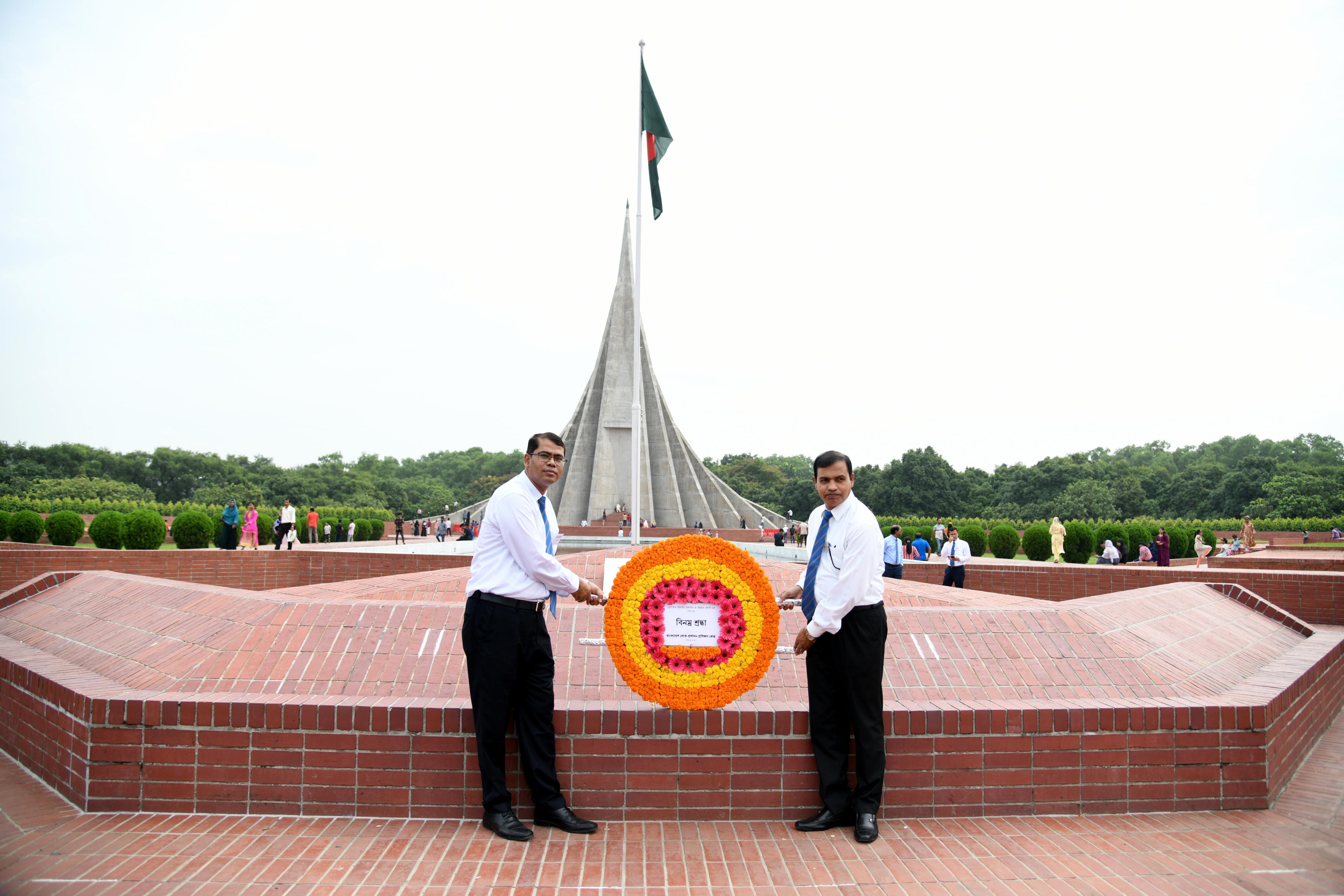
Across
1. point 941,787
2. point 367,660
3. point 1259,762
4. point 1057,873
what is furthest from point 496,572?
point 1259,762

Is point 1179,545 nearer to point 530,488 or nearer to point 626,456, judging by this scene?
point 626,456

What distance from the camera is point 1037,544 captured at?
588 inches

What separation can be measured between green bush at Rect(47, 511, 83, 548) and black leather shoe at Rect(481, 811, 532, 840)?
1282 cm

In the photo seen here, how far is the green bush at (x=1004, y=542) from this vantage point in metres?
16.3

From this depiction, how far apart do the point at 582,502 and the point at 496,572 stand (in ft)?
82.2

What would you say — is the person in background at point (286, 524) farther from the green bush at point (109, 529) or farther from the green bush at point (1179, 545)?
the green bush at point (1179, 545)

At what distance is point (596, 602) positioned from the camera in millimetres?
2660

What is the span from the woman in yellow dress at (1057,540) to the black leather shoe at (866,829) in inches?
497

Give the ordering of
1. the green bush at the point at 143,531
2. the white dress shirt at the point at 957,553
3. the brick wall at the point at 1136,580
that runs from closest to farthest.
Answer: the brick wall at the point at 1136,580 → the white dress shirt at the point at 957,553 → the green bush at the point at 143,531

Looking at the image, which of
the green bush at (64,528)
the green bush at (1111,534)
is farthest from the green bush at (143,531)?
the green bush at (1111,534)

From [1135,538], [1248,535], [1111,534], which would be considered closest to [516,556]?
[1111,534]

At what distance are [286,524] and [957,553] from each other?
9.68m

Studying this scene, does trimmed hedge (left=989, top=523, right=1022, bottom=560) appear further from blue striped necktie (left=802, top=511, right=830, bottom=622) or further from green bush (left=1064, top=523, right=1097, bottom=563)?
blue striped necktie (left=802, top=511, right=830, bottom=622)

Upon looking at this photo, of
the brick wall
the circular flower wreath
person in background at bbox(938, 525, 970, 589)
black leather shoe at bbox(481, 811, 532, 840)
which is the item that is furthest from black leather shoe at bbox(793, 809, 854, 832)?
person in background at bbox(938, 525, 970, 589)
